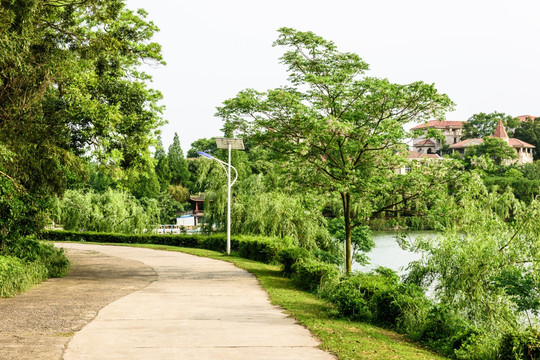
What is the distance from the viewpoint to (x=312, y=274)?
13648 millimetres

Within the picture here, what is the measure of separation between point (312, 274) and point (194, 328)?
5.47 meters

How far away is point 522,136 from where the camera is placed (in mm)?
109562

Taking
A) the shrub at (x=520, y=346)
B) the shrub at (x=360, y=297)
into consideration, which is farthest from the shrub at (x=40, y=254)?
the shrub at (x=520, y=346)

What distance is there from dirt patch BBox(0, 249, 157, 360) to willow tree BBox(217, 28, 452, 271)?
5.55 metres

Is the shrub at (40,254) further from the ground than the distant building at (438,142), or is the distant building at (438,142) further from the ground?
the distant building at (438,142)

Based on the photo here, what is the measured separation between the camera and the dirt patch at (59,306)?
741 cm

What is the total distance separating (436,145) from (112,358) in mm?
124661

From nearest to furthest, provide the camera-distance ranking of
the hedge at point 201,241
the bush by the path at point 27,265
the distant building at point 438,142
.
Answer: the bush by the path at point 27,265 → the hedge at point 201,241 → the distant building at point 438,142

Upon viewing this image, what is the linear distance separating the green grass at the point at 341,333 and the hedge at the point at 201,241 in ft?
24.5

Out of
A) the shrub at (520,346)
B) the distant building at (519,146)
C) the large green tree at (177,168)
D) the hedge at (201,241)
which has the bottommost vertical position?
the shrub at (520,346)

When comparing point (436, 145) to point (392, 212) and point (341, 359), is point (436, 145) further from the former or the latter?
point (341, 359)

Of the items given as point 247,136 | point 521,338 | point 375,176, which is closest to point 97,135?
point 247,136

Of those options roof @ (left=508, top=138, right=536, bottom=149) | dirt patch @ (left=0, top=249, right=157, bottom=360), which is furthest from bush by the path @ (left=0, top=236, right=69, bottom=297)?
roof @ (left=508, top=138, right=536, bottom=149)

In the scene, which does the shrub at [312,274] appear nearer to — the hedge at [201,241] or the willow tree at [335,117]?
the willow tree at [335,117]
